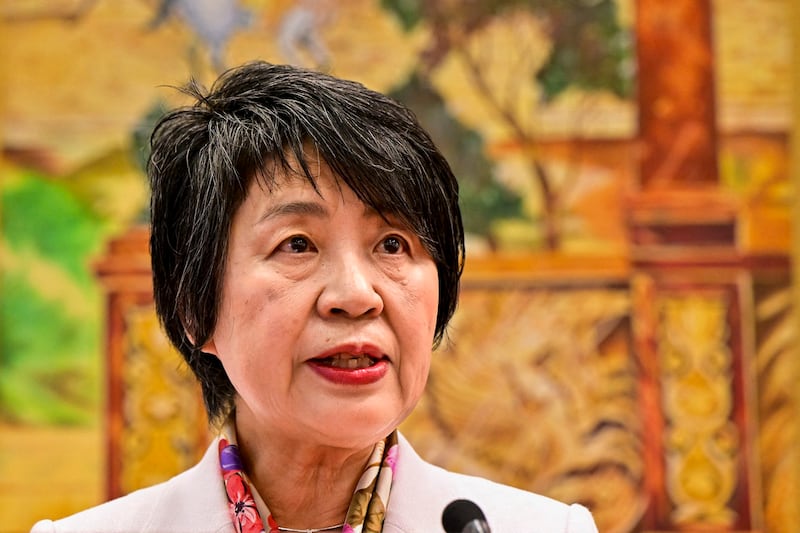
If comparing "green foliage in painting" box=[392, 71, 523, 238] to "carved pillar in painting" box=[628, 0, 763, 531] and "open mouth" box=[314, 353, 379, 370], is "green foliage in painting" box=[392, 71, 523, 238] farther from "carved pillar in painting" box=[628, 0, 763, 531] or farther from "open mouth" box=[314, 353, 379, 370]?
"open mouth" box=[314, 353, 379, 370]

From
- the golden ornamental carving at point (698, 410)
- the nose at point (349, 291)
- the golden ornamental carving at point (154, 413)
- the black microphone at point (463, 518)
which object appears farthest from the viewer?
the golden ornamental carving at point (154, 413)

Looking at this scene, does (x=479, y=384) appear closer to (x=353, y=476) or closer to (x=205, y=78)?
Answer: (x=205, y=78)

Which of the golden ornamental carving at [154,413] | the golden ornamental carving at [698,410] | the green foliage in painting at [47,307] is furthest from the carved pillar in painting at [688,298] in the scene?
the green foliage in painting at [47,307]

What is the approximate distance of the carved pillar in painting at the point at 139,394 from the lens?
436 centimetres

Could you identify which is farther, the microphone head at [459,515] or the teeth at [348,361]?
the microphone head at [459,515]

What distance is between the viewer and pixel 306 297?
1504 mm

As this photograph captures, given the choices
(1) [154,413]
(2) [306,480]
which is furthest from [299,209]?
(1) [154,413]

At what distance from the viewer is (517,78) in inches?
176

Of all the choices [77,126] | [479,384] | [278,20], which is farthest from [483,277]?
[77,126]

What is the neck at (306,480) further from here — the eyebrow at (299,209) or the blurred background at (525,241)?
the blurred background at (525,241)

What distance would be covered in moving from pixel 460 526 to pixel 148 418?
2.98m

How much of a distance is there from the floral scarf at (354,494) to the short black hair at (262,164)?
0.19 m

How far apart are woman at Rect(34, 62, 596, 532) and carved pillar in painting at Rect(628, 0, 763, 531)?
266 cm

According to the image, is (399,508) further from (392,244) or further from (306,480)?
(392,244)
